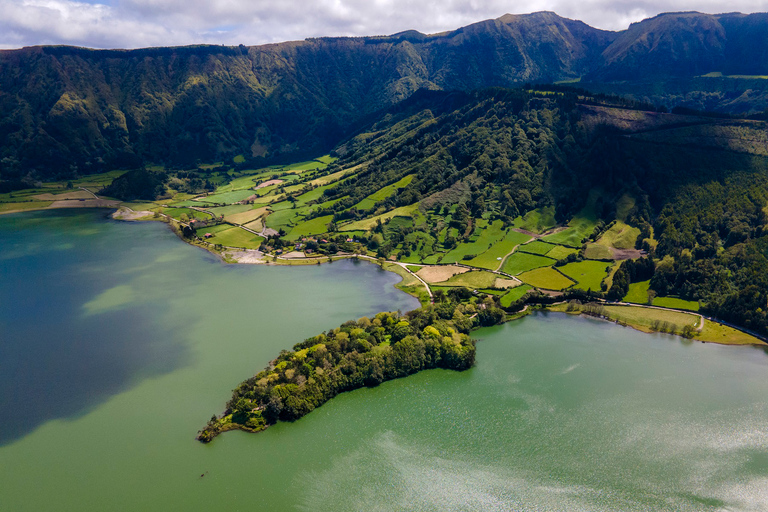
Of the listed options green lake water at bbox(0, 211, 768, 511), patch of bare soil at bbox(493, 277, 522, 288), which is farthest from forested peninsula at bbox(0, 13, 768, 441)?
green lake water at bbox(0, 211, 768, 511)

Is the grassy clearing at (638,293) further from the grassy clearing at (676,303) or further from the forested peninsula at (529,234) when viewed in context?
the grassy clearing at (676,303)

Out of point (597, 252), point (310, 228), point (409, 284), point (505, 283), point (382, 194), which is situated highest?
point (382, 194)

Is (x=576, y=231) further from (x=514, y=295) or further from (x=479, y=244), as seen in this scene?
(x=514, y=295)

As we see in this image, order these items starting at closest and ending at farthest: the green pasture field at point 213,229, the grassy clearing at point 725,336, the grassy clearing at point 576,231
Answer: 1. the grassy clearing at point 725,336
2. the grassy clearing at point 576,231
3. the green pasture field at point 213,229

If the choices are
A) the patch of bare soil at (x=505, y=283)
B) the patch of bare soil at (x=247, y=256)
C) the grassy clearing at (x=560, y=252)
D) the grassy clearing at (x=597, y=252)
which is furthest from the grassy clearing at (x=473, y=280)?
the patch of bare soil at (x=247, y=256)

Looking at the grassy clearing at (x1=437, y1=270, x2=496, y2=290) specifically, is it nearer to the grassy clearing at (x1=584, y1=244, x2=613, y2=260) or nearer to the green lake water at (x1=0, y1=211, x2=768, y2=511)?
the green lake water at (x1=0, y1=211, x2=768, y2=511)

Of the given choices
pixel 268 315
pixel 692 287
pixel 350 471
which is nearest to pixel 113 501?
pixel 350 471

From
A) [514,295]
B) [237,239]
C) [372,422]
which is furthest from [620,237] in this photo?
[237,239]
